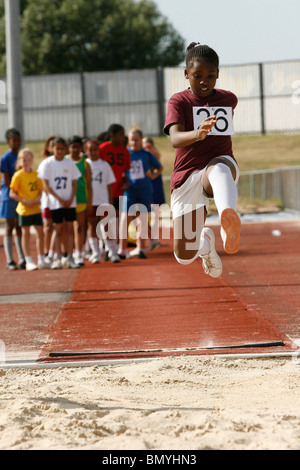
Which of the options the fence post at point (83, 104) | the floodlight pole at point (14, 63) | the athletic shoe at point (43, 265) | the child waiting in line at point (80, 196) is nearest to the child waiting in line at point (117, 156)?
the child waiting in line at point (80, 196)

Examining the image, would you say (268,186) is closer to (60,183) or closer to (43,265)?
(43,265)

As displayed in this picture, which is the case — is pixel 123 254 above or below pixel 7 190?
below

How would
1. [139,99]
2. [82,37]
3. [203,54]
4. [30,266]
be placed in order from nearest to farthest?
[203,54] < [30,266] < [139,99] < [82,37]

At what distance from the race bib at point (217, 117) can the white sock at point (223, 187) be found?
0.88 feet

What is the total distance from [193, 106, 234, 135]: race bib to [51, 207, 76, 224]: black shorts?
19.6 feet

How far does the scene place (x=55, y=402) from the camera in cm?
495

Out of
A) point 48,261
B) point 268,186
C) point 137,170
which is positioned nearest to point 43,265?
point 48,261

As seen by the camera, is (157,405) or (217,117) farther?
(217,117)

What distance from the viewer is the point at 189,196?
595 centimetres

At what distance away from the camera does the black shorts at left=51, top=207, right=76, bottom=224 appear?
11.5m

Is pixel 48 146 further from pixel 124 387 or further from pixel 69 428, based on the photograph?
pixel 69 428

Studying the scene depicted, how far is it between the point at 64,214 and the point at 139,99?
85.9 ft

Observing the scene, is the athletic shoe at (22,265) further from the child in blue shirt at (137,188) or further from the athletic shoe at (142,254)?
the athletic shoe at (142,254)

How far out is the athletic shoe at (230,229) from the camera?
5.24 metres
